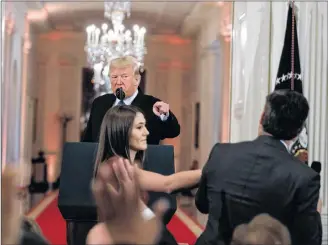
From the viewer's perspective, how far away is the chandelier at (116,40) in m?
7.80

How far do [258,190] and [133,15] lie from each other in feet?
22.9

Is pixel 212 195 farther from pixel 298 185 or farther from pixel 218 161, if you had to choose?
pixel 298 185

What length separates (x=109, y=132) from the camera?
2.41 metres

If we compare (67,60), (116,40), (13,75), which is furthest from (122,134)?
(67,60)

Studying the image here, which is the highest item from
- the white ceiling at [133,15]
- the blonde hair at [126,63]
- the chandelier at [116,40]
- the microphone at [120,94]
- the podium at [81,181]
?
the white ceiling at [133,15]

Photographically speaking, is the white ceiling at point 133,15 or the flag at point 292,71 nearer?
the flag at point 292,71

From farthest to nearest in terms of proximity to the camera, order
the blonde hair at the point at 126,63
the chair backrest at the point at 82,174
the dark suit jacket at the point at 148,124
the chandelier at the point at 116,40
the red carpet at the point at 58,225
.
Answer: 1. the chandelier at the point at 116,40
2. the red carpet at the point at 58,225
3. the blonde hair at the point at 126,63
4. the dark suit jacket at the point at 148,124
5. the chair backrest at the point at 82,174

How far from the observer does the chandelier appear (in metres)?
7.80

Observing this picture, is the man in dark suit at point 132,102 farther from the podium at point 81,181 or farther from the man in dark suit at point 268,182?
the man in dark suit at point 268,182

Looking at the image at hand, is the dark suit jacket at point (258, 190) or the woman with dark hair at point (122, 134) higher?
the woman with dark hair at point (122, 134)

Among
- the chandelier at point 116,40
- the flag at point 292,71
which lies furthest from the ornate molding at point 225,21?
the flag at point 292,71

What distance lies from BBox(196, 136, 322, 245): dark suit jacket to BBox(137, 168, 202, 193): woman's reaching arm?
0.16 feet

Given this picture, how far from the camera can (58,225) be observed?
6.87 meters

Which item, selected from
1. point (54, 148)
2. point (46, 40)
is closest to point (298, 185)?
point (46, 40)
